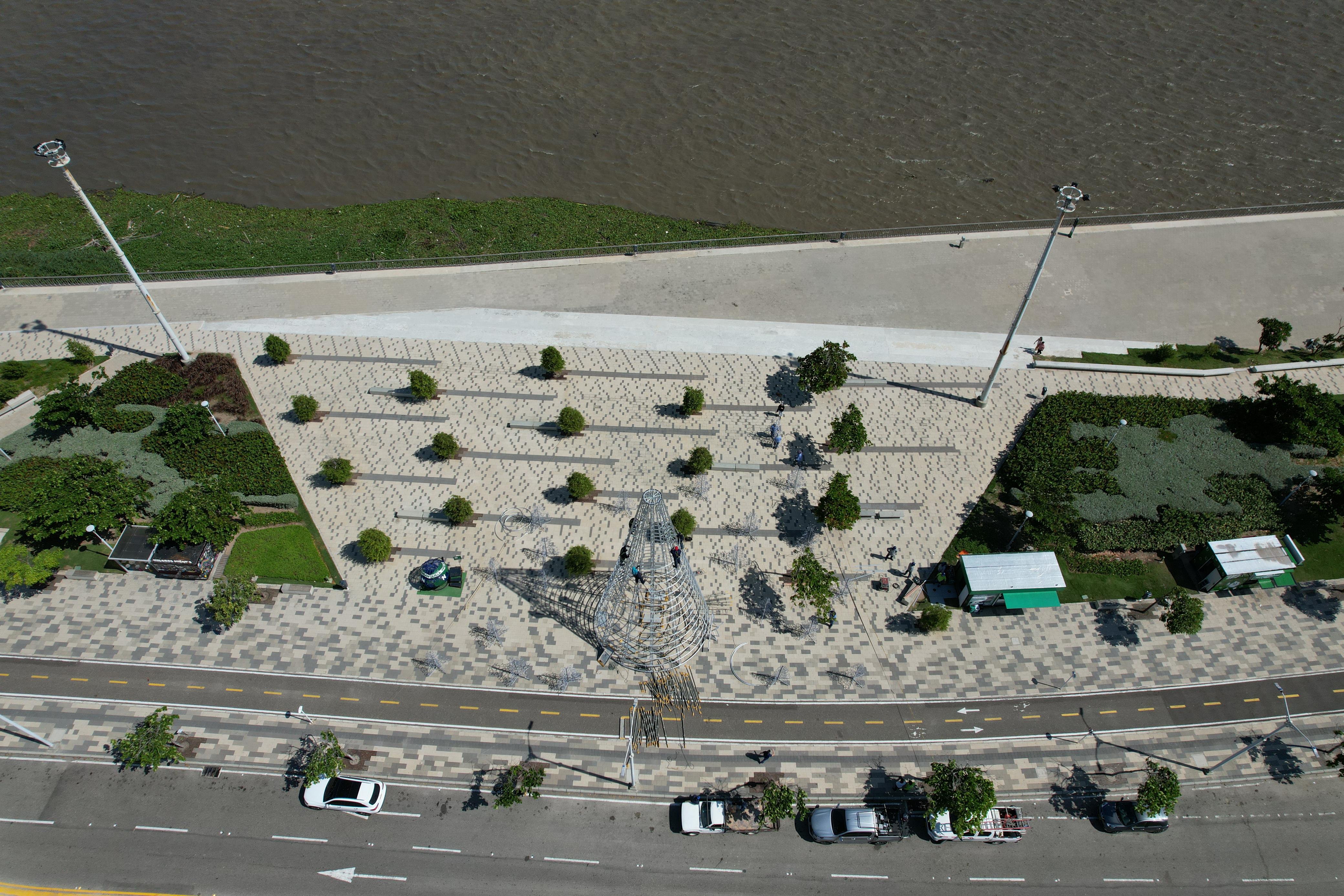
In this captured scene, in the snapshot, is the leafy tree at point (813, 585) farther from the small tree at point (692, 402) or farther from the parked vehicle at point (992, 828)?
the small tree at point (692, 402)

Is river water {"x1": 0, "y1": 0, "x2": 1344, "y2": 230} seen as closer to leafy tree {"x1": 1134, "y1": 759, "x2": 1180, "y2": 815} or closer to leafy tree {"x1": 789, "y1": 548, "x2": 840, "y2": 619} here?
leafy tree {"x1": 789, "y1": 548, "x2": 840, "y2": 619}

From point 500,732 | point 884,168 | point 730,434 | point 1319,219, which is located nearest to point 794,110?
point 884,168

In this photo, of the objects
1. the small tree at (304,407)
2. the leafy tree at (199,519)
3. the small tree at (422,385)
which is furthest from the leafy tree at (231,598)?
the small tree at (422,385)

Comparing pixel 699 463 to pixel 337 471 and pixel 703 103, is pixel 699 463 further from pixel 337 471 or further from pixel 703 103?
pixel 703 103

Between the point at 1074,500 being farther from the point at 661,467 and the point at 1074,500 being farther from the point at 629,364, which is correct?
the point at 629,364

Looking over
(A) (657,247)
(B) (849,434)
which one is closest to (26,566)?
(A) (657,247)

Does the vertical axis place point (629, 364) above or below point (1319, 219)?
below

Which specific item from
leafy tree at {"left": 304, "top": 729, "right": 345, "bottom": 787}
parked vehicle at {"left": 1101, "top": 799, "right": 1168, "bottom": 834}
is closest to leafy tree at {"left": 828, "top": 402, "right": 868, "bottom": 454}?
parked vehicle at {"left": 1101, "top": 799, "right": 1168, "bottom": 834}
